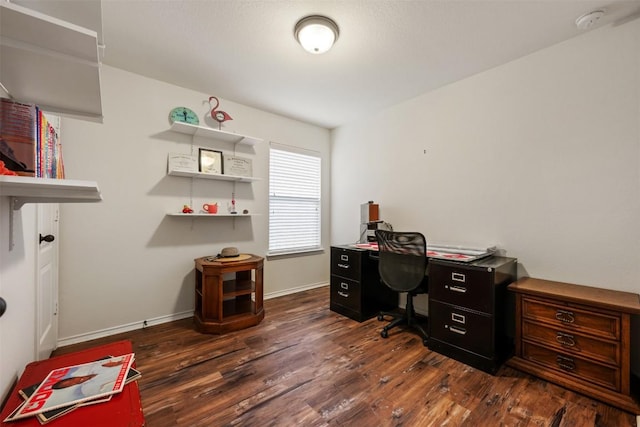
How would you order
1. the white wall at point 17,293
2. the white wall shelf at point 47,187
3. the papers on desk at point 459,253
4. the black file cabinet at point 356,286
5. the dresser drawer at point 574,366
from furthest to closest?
the black file cabinet at point 356,286 → the papers on desk at point 459,253 → the dresser drawer at point 574,366 → the white wall at point 17,293 → the white wall shelf at point 47,187

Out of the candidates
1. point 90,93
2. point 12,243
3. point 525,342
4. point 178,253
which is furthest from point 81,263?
point 525,342

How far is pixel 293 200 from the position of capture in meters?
3.91

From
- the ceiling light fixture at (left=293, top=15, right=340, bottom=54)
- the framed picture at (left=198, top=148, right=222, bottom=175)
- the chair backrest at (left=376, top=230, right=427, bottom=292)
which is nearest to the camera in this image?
the ceiling light fixture at (left=293, top=15, right=340, bottom=54)

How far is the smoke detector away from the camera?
1807 mm

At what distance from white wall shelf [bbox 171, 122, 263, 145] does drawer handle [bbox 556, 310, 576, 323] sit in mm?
3262

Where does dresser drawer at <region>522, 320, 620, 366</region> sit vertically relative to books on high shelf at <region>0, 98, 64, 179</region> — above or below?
below

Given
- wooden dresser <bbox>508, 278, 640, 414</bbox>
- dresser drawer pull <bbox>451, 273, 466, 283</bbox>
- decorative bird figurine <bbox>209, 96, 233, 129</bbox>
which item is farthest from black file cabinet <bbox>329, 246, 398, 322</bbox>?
decorative bird figurine <bbox>209, 96, 233, 129</bbox>

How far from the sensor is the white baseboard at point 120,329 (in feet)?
7.63

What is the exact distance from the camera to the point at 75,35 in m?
0.83

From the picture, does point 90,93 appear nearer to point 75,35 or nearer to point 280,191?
point 75,35

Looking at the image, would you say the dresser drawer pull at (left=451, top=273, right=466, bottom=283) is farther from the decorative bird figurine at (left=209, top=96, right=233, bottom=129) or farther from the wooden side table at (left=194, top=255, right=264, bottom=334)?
the decorative bird figurine at (left=209, top=96, right=233, bottom=129)

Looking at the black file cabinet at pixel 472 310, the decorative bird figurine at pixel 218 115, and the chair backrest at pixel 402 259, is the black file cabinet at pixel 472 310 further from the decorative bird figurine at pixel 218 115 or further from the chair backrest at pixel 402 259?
the decorative bird figurine at pixel 218 115

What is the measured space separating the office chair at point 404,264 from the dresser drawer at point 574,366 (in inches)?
29.6

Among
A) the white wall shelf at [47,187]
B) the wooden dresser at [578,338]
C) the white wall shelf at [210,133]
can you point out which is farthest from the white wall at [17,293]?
the wooden dresser at [578,338]
